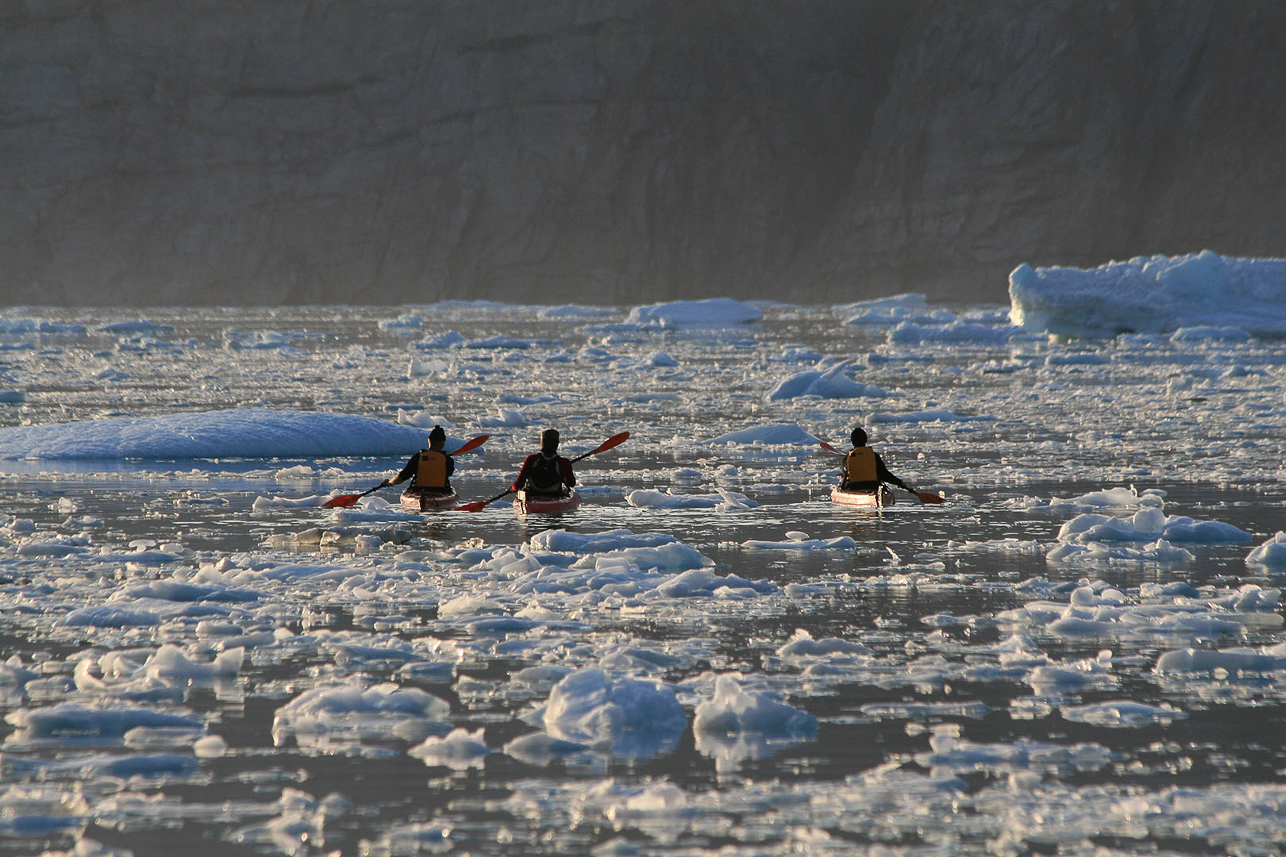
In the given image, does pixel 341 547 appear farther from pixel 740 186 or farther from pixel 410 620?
pixel 740 186

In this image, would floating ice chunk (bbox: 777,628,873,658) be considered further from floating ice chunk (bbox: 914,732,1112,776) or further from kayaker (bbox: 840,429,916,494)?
kayaker (bbox: 840,429,916,494)

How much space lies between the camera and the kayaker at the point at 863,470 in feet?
33.3

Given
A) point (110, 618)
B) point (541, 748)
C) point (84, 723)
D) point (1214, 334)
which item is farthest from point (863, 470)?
point (1214, 334)

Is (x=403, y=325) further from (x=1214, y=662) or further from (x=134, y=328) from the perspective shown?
(x=1214, y=662)

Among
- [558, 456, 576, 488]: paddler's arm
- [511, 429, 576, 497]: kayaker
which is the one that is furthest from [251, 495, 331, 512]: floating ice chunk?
[558, 456, 576, 488]: paddler's arm

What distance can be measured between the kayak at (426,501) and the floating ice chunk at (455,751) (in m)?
5.49

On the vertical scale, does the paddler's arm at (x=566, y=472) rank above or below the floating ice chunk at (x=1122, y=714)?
above

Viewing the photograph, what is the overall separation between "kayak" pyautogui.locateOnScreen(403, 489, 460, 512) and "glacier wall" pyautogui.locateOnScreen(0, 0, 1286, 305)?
228ft

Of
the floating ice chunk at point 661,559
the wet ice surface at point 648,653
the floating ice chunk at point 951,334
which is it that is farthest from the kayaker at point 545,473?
the floating ice chunk at point 951,334

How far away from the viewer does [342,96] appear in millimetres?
82500

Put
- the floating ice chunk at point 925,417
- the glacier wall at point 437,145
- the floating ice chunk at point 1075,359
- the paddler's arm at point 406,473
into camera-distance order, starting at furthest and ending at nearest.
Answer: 1. the glacier wall at point 437,145
2. the floating ice chunk at point 1075,359
3. the floating ice chunk at point 925,417
4. the paddler's arm at point 406,473

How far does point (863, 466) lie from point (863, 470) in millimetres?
26

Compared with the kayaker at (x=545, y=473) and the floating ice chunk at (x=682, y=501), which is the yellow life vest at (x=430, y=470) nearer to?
the kayaker at (x=545, y=473)

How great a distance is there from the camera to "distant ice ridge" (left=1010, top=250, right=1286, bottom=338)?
34.3 m
